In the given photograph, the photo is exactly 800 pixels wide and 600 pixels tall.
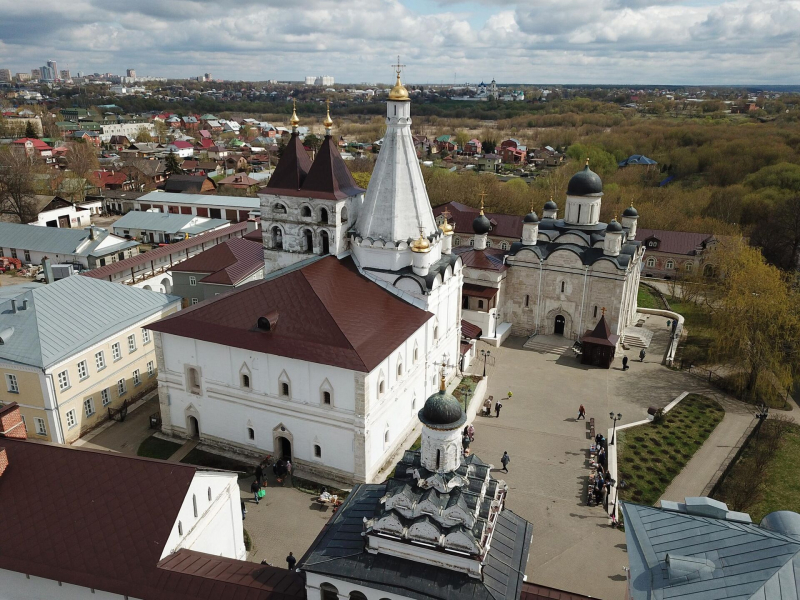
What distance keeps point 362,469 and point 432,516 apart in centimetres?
975

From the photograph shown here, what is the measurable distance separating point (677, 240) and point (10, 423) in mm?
47443

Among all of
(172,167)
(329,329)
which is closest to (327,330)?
(329,329)

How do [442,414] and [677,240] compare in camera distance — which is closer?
[442,414]

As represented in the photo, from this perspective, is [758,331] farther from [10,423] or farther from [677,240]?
[10,423]

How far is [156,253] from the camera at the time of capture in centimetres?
4116

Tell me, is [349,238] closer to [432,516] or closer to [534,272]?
[534,272]

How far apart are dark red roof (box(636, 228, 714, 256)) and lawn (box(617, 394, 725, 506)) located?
2240 cm

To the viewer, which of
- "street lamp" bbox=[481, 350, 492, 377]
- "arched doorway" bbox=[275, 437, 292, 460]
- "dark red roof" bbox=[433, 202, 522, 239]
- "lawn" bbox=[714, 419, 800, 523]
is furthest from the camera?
"dark red roof" bbox=[433, 202, 522, 239]

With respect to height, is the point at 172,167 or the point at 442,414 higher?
the point at 442,414

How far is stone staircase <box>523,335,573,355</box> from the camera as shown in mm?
34594

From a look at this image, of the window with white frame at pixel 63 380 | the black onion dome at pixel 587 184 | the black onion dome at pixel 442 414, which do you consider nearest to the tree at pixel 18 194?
the window with white frame at pixel 63 380

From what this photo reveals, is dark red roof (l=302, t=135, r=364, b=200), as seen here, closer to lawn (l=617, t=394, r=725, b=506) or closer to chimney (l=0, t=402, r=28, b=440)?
chimney (l=0, t=402, r=28, b=440)

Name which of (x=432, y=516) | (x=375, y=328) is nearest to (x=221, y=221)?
(x=375, y=328)

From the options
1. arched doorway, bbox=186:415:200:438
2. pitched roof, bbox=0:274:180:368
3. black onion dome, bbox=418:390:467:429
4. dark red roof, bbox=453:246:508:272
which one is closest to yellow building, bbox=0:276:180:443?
pitched roof, bbox=0:274:180:368
